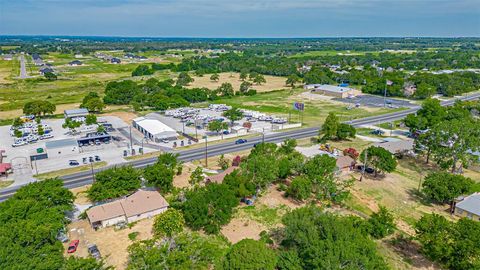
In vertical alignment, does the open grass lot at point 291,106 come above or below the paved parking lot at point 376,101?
below

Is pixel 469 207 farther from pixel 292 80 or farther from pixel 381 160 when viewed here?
pixel 292 80

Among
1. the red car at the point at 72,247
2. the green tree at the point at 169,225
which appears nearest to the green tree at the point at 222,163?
the green tree at the point at 169,225

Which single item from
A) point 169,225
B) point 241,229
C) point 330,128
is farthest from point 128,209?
point 330,128

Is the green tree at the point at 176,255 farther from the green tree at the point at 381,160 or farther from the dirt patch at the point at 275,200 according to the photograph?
the green tree at the point at 381,160

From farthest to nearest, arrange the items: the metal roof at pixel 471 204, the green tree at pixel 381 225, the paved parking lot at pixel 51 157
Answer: the paved parking lot at pixel 51 157, the metal roof at pixel 471 204, the green tree at pixel 381 225

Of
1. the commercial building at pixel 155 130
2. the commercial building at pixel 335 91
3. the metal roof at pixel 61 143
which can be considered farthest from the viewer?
the commercial building at pixel 335 91

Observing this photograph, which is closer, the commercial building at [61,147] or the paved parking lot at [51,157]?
the paved parking lot at [51,157]

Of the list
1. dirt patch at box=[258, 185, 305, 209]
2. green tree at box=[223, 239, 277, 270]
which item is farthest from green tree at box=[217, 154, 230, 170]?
green tree at box=[223, 239, 277, 270]
